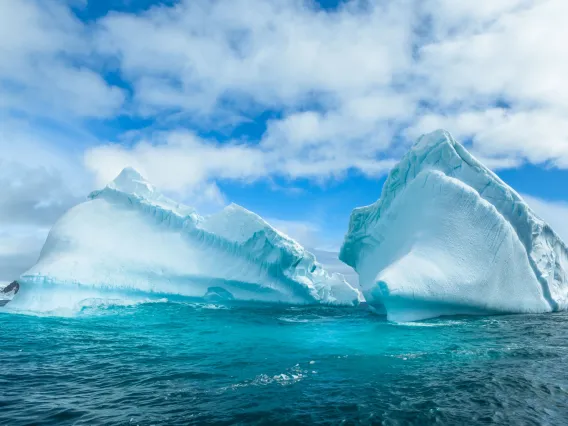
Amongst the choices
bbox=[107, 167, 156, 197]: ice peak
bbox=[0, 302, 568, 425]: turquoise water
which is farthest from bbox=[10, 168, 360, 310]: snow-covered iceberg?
bbox=[0, 302, 568, 425]: turquoise water

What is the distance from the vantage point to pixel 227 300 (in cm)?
2303

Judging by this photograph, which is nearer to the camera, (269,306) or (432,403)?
(432,403)

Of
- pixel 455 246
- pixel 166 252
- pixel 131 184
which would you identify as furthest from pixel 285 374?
pixel 131 184

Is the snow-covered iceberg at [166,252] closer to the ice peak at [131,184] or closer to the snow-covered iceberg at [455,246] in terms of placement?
the ice peak at [131,184]

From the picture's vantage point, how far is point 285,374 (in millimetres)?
7766

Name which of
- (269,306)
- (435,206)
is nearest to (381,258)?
(435,206)

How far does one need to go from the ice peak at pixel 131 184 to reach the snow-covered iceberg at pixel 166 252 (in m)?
0.06

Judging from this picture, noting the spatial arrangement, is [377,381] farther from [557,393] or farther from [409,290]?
[409,290]

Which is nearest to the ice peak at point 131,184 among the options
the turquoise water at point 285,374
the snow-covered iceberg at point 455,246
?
the turquoise water at point 285,374

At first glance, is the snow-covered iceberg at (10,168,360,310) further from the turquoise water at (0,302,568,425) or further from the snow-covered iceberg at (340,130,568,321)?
the turquoise water at (0,302,568,425)

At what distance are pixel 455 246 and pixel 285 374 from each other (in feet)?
35.3

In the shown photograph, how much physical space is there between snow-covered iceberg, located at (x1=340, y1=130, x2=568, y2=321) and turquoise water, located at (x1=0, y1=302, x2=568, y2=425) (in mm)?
1498

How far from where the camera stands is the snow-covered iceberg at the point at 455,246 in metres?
14.7

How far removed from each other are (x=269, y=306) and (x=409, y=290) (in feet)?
39.2
